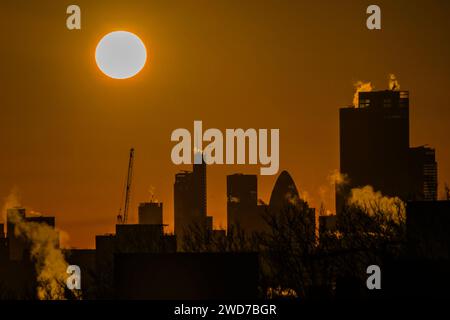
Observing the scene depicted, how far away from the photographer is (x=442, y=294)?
29.8 metres

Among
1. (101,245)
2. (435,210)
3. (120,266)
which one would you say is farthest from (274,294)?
(101,245)

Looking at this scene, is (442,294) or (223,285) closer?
(442,294)

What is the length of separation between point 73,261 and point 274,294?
128 m

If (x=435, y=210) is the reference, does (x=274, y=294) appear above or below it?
below

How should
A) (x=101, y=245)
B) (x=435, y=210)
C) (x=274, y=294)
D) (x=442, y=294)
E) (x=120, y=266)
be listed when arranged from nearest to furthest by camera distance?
(x=442, y=294) → (x=120, y=266) → (x=435, y=210) → (x=274, y=294) → (x=101, y=245)

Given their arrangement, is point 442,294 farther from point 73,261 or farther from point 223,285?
point 73,261

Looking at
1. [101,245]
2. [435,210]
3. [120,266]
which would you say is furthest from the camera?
[101,245]
